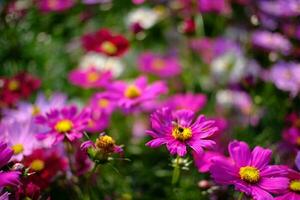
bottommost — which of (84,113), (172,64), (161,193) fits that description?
(161,193)

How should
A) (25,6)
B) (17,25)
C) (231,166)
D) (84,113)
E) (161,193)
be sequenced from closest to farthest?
(231,166)
(84,113)
(161,193)
(17,25)
(25,6)

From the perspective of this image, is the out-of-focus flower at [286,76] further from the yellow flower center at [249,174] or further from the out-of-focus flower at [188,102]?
the yellow flower center at [249,174]

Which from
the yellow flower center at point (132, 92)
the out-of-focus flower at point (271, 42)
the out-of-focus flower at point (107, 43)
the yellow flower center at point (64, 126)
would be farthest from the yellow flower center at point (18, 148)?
the out-of-focus flower at point (271, 42)

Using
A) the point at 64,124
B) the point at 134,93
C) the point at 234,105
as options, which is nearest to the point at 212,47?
the point at 234,105

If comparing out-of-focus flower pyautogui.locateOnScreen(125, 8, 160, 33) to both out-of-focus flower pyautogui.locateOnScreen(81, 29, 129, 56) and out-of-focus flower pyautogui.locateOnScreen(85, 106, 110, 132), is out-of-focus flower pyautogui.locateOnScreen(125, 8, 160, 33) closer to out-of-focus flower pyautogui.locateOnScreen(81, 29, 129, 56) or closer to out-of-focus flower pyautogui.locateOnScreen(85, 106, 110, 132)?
out-of-focus flower pyautogui.locateOnScreen(81, 29, 129, 56)

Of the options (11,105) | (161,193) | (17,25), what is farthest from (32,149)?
(17,25)

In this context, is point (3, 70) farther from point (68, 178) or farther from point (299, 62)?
point (299, 62)

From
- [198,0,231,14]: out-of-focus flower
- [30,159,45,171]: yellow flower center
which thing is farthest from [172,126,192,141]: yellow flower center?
[198,0,231,14]: out-of-focus flower
